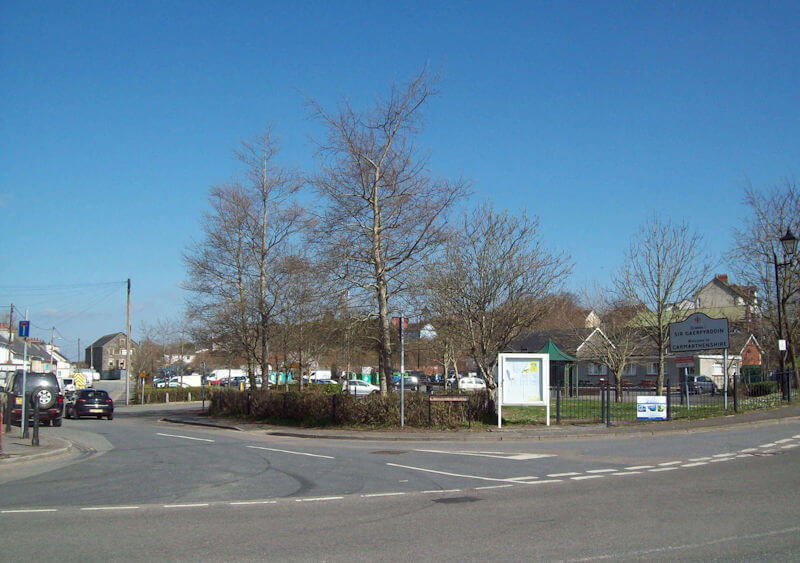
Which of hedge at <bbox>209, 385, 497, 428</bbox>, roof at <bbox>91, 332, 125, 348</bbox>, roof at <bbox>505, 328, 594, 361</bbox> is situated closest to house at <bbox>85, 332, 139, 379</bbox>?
roof at <bbox>91, 332, 125, 348</bbox>

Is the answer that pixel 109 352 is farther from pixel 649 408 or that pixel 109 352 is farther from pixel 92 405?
pixel 649 408

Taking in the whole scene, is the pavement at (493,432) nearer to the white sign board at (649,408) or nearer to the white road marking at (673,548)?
the white sign board at (649,408)

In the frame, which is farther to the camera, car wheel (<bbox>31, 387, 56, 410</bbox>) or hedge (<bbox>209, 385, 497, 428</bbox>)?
car wheel (<bbox>31, 387, 56, 410</bbox>)

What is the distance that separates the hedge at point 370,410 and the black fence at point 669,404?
1.36 meters

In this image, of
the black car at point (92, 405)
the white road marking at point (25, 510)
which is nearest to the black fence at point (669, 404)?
the white road marking at point (25, 510)

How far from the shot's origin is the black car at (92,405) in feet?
117

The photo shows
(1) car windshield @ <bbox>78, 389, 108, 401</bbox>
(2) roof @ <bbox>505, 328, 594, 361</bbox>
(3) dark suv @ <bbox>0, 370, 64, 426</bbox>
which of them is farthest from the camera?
(2) roof @ <bbox>505, 328, 594, 361</bbox>

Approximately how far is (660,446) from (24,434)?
1888 centimetres

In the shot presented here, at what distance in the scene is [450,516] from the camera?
30.2ft

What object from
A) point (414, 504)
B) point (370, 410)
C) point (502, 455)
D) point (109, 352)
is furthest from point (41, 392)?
point (109, 352)

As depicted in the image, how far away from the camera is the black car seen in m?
35.6

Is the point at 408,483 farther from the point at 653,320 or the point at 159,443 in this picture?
→ the point at 653,320

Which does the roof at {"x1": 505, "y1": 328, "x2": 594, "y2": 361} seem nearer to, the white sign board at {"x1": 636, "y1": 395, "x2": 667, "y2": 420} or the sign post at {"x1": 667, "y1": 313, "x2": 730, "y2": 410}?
the sign post at {"x1": 667, "y1": 313, "x2": 730, "y2": 410}

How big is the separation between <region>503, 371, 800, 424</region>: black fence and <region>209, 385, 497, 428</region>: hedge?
4.47 feet
